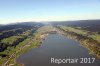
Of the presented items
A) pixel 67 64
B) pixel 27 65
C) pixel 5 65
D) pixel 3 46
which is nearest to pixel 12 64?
pixel 5 65

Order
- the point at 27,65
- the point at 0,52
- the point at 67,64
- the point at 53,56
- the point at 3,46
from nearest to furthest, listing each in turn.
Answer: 1. the point at 67,64
2. the point at 27,65
3. the point at 53,56
4. the point at 0,52
5. the point at 3,46

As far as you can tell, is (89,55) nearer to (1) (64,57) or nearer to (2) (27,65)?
(1) (64,57)

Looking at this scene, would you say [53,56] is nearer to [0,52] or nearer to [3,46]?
[0,52]

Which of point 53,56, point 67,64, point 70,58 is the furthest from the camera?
point 53,56

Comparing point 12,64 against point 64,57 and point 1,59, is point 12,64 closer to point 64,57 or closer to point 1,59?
point 1,59

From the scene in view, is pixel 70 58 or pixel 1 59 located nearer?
pixel 70 58

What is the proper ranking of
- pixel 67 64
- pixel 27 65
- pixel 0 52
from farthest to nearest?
pixel 0 52
pixel 27 65
pixel 67 64

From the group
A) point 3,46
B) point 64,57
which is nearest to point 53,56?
point 64,57

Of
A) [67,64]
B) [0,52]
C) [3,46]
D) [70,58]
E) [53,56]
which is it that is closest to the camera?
[67,64]

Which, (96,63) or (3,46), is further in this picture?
(3,46)
